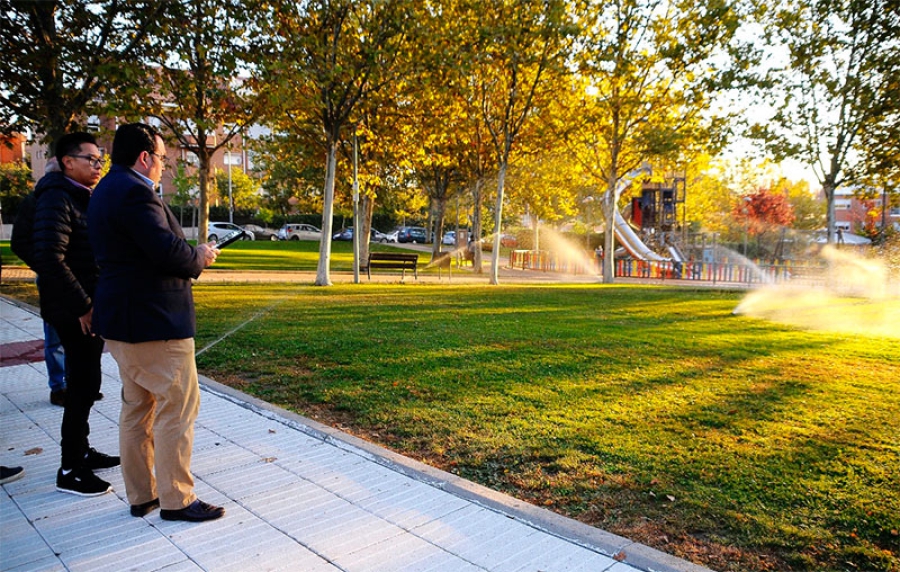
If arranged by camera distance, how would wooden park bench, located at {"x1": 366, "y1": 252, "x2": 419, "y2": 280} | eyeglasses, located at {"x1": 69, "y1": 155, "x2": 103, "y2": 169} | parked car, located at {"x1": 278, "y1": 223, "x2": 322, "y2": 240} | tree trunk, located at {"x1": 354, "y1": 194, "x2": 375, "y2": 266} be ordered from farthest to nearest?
parked car, located at {"x1": 278, "y1": 223, "x2": 322, "y2": 240}
tree trunk, located at {"x1": 354, "y1": 194, "x2": 375, "y2": 266}
wooden park bench, located at {"x1": 366, "y1": 252, "x2": 419, "y2": 280}
eyeglasses, located at {"x1": 69, "y1": 155, "x2": 103, "y2": 169}

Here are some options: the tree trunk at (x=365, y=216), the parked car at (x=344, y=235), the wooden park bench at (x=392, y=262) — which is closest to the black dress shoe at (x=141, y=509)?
the wooden park bench at (x=392, y=262)

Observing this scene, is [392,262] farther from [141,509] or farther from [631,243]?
[631,243]

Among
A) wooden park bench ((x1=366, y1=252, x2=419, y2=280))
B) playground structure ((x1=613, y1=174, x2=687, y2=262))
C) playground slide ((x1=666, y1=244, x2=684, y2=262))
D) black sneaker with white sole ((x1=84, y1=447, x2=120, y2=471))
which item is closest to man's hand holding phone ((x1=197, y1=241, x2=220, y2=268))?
black sneaker with white sole ((x1=84, y1=447, x2=120, y2=471))

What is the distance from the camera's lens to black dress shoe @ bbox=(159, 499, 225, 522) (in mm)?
3607

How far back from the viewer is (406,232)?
185 feet

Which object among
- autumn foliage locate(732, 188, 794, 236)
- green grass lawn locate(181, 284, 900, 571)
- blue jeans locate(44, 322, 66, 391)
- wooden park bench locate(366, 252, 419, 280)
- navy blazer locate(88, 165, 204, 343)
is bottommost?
green grass lawn locate(181, 284, 900, 571)

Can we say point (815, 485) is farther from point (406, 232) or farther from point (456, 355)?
point (406, 232)

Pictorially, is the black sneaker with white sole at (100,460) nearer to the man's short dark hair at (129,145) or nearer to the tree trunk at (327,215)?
the man's short dark hair at (129,145)

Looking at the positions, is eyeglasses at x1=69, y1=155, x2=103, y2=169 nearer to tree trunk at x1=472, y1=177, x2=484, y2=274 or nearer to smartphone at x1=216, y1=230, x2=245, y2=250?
smartphone at x1=216, y1=230, x2=245, y2=250

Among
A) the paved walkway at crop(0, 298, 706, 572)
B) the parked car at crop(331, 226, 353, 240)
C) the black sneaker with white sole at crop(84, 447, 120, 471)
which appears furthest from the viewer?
the parked car at crop(331, 226, 353, 240)

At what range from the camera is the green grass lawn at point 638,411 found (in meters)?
3.66

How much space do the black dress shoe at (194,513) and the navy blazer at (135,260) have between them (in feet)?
3.46

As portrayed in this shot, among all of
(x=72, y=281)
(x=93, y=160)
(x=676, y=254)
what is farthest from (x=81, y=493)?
(x=676, y=254)

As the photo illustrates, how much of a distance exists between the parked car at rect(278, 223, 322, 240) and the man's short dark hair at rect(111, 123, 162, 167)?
49545mm
